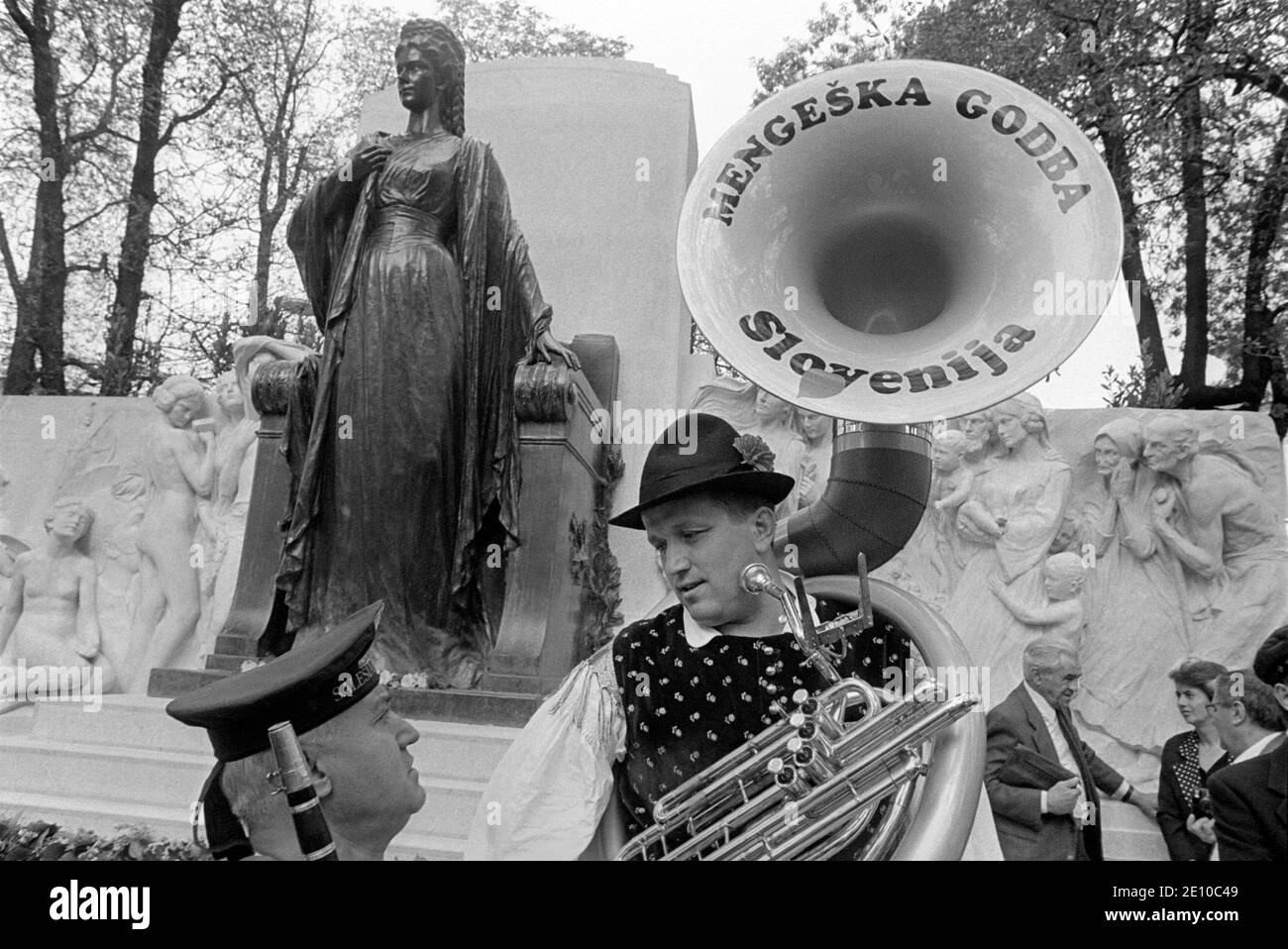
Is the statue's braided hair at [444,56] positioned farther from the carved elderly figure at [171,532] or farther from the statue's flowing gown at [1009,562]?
the statue's flowing gown at [1009,562]

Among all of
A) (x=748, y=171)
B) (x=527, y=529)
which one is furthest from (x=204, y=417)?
(x=748, y=171)

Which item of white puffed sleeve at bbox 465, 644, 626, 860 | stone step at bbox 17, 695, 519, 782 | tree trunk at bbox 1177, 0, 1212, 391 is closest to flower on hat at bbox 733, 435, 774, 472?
white puffed sleeve at bbox 465, 644, 626, 860

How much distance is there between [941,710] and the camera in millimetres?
1917

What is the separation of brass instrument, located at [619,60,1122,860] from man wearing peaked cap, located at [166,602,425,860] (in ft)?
2.02

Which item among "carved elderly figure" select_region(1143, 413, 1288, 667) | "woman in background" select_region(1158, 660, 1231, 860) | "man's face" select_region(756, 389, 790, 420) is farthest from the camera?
"man's face" select_region(756, 389, 790, 420)

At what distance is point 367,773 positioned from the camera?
1.72 metres

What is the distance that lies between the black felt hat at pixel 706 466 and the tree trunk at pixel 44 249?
39.6 ft

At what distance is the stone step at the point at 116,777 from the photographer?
3.99 metres

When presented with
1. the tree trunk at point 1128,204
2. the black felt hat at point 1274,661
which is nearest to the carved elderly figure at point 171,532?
the black felt hat at point 1274,661

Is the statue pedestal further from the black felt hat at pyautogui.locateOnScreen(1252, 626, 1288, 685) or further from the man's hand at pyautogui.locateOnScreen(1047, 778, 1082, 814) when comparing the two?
the black felt hat at pyautogui.locateOnScreen(1252, 626, 1288, 685)

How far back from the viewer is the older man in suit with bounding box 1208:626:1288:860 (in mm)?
2498
